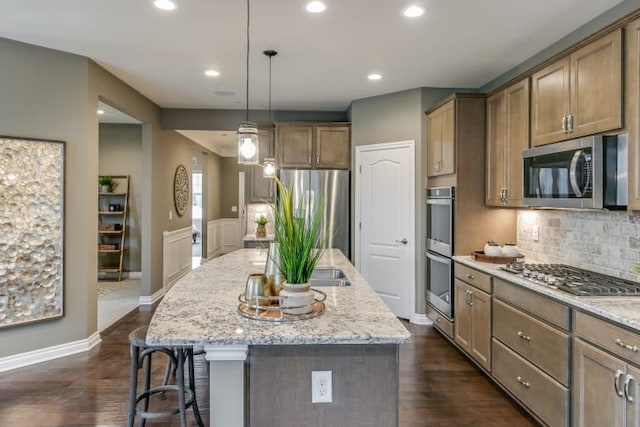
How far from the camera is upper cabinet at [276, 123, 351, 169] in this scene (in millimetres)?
5539

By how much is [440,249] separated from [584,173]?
189 centimetres

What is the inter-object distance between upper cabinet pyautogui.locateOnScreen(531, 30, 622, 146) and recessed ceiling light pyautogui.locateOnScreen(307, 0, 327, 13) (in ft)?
5.54

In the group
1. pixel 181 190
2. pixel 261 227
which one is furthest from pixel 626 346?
pixel 181 190

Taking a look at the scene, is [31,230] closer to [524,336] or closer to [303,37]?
[303,37]

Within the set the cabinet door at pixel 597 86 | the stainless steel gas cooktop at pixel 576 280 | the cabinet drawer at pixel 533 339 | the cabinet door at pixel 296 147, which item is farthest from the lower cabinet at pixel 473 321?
the cabinet door at pixel 296 147

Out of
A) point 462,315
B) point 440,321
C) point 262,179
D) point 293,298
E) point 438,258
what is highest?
point 262,179

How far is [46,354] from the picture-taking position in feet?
11.9

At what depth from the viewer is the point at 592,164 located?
241cm

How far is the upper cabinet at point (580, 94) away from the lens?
235cm

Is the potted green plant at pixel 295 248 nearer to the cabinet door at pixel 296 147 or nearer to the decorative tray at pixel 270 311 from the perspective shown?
the decorative tray at pixel 270 311

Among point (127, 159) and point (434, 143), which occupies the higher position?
point (127, 159)

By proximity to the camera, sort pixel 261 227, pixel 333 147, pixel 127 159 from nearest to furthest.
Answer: pixel 333 147
pixel 261 227
pixel 127 159

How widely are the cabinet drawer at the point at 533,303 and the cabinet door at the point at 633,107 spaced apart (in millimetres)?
690

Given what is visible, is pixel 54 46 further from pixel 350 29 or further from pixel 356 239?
pixel 356 239
